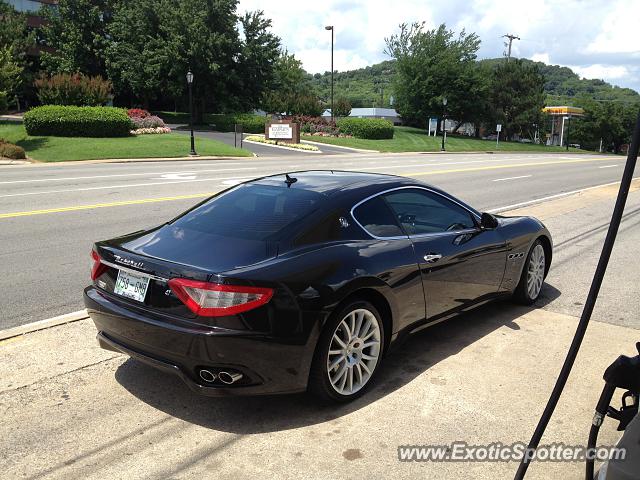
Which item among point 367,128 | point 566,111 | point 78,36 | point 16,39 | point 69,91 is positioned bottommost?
point 367,128

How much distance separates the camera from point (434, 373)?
4.17 m

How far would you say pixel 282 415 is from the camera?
3562mm

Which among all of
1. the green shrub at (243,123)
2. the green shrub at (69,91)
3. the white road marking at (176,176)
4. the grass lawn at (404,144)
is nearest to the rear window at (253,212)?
the white road marking at (176,176)

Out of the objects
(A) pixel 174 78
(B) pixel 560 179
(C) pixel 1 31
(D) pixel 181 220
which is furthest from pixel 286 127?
(D) pixel 181 220

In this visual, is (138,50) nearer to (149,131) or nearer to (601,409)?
(149,131)

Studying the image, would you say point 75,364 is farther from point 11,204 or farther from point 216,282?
point 11,204

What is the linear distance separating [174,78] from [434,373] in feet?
173

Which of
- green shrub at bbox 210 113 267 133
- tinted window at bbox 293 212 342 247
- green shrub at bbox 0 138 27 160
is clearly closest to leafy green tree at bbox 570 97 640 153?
green shrub at bbox 210 113 267 133

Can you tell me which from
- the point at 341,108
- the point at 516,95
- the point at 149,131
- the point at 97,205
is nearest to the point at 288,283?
the point at 97,205

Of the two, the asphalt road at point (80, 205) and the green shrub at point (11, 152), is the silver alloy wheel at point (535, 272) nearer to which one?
the asphalt road at point (80, 205)

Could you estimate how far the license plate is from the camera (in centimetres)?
346

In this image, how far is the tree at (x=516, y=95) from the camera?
235ft

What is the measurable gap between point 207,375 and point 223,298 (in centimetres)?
46

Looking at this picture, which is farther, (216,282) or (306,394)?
(306,394)
